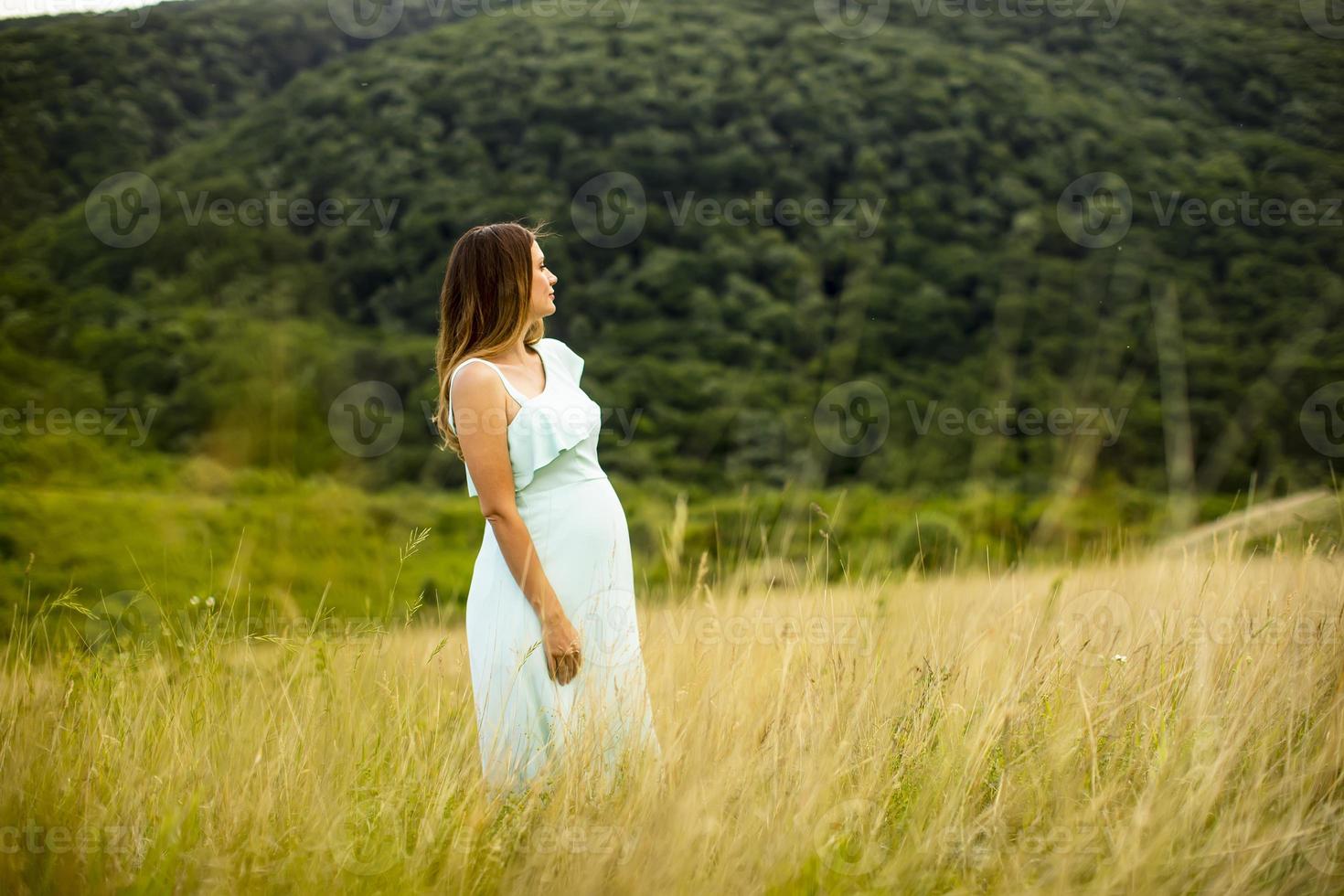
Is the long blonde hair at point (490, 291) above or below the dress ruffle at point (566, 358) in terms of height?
above

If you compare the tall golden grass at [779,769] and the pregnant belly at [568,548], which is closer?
the tall golden grass at [779,769]

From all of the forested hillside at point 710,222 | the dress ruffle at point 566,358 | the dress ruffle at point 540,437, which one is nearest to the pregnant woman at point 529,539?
the dress ruffle at point 540,437

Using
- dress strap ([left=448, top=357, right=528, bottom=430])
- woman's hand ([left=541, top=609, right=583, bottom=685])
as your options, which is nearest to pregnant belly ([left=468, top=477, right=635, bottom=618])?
woman's hand ([left=541, top=609, right=583, bottom=685])

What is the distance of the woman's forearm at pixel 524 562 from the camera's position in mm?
2490

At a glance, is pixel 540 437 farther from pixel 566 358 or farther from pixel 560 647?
pixel 560 647

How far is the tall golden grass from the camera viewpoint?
205 cm

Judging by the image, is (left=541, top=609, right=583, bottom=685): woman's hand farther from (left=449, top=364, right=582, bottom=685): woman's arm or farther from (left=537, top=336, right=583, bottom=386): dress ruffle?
(left=537, top=336, right=583, bottom=386): dress ruffle

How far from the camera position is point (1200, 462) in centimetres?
2672

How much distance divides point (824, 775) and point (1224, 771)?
893 millimetres

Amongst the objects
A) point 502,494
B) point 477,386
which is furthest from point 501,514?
point 477,386

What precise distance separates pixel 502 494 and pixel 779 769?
975 millimetres

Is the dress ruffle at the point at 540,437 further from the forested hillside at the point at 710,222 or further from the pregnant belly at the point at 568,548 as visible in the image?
the forested hillside at the point at 710,222

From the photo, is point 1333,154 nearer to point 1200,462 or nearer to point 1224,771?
point 1200,462

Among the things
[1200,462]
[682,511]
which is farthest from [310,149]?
[682,511]
